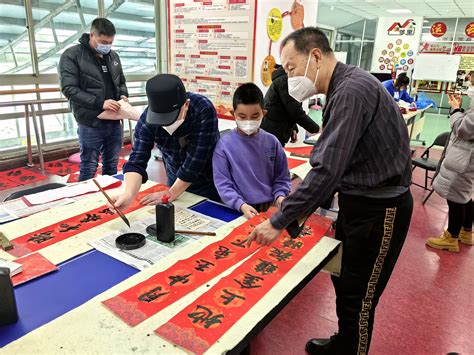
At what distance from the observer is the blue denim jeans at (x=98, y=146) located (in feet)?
9.15

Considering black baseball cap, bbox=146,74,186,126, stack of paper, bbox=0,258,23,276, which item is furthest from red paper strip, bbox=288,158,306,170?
stack of paper, bbox=0,258,23,276

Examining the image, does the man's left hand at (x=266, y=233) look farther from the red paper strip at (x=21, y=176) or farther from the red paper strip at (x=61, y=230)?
the red paper strip at (x=21, y=176)

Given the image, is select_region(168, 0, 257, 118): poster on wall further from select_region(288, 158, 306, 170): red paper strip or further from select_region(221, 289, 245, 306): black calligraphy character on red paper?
select_region(221, 289, 245, 306): black calligraphy character on red paper

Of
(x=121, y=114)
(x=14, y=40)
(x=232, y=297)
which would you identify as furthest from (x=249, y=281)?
(x=14, y=40)

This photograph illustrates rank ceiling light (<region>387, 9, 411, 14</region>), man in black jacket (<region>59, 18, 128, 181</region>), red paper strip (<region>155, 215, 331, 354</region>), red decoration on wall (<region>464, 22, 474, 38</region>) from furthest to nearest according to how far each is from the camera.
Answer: ceiling light (<region>387, 9, 411, 14</region>)
red decoration on wall (<region>464, 22, 474, 38</region>)
man in black jacket (<region>59, 18, 128, 181</region>)
red paper strip (<region>155, 215, 331, 354</region>)

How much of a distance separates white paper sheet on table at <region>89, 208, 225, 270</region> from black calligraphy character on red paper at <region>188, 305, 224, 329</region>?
10.6 inches

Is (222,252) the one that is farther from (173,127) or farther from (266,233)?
(173,127)

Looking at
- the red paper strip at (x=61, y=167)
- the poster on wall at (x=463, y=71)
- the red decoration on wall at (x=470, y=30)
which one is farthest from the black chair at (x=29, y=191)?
the red decoration on wall at (x=470, y=30)

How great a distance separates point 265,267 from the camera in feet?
3.69

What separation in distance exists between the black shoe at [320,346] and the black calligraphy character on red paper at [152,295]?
952 millimetres

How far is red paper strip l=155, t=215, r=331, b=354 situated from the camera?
821mm

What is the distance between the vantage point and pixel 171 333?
0.82m

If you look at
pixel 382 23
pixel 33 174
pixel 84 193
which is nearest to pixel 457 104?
pixel 84 193

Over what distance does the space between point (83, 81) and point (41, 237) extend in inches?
70.0
